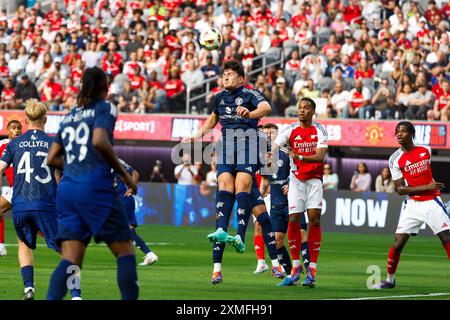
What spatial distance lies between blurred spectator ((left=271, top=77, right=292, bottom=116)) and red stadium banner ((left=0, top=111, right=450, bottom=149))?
517 mm

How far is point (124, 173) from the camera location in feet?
31.6

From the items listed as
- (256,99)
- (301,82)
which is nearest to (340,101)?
(301,82)

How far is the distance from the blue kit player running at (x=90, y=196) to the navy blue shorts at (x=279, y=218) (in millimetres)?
6657

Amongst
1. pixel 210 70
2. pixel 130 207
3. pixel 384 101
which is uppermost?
pixel 210 70

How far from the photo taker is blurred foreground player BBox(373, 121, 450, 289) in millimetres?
14766

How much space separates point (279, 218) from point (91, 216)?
23.0 feet

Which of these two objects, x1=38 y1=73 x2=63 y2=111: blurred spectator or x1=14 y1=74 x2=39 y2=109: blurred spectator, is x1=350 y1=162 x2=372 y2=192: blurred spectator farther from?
x1=14 y1=74 x2=39 y2=109: blurred spectator

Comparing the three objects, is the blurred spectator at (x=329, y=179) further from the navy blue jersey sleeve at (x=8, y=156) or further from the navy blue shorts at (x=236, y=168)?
the navy blue jersey sleeve at (x=8, y=156)

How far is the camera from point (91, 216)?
31.8 feet

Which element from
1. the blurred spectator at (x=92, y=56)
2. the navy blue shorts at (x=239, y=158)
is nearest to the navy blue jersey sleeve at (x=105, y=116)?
the navy blue shorts at (x=239, y=158)

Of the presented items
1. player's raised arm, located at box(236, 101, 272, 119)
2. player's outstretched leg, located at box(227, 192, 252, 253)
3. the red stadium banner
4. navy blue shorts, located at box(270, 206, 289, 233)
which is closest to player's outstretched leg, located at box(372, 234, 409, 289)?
player's outstretched leg, located at box(227, 192, 252, 253)

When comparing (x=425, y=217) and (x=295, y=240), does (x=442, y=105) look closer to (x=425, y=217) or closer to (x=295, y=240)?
(x=425, y=217)

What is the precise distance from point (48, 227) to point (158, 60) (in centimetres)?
2153

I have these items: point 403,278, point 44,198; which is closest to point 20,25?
point 403,278
